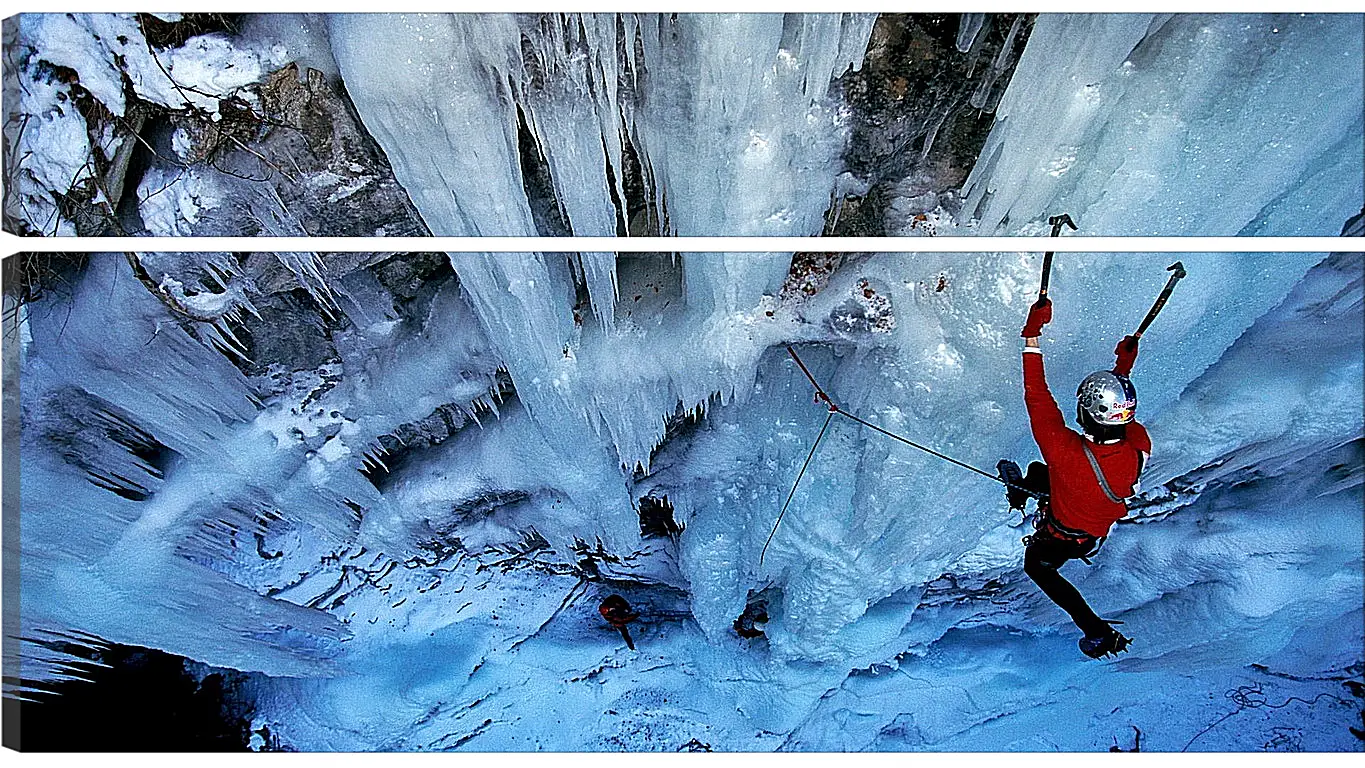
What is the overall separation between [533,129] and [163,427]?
0.97 metres

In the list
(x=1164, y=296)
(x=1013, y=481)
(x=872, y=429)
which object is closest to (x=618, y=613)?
(x=872, y=429)

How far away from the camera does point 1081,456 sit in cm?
150

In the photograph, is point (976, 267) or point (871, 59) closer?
point (871, 59)

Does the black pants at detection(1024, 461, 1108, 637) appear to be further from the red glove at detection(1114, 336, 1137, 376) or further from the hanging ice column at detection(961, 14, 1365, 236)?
the hanging ice column at detection(961, 14, 1365, 236)

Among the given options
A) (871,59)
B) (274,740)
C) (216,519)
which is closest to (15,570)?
(216,519)

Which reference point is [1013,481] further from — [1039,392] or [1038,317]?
[1038,317]

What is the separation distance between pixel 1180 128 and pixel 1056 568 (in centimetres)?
90

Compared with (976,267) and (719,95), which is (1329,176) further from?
(719,95)

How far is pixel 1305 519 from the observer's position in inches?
63.4

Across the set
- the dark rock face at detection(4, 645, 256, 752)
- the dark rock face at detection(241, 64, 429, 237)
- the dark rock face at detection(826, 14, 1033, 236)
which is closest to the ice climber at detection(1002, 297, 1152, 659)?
the dark rock face at detection(826, 14, 1033, 236)

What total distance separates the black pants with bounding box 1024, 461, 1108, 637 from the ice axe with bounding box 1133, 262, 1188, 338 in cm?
33

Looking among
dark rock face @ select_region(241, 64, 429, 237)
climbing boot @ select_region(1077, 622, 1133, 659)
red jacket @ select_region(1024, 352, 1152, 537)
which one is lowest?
climbing boot @ select_region(1077, 622, 1133, 659)

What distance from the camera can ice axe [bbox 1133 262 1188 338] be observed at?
1.41 meters

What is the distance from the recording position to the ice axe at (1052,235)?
139 cm
